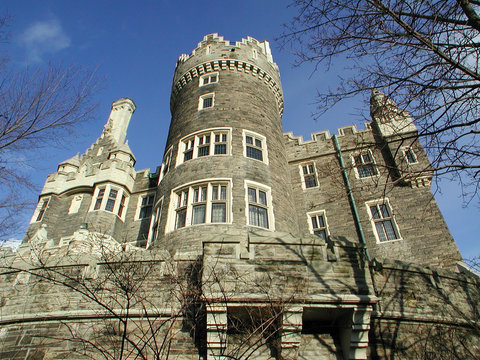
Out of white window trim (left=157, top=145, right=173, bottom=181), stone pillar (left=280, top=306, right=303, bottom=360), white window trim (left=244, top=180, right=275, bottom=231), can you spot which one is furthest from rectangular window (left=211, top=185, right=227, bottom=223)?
stone pillar (left=280, top=306, right=303, bottom=360)

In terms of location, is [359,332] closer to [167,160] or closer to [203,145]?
[203,145]

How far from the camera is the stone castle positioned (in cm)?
661

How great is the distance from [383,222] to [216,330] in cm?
1006

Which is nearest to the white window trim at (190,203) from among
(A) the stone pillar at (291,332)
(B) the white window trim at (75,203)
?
(A) the stone pillar at (291,332)

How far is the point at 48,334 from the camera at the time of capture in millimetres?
7457

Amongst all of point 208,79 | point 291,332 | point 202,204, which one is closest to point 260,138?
point 202,204

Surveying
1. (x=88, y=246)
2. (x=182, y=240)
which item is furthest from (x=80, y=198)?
(x=182, y=240)

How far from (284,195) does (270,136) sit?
331 cm

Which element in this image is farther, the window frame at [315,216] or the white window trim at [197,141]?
the window frame at [315,216]

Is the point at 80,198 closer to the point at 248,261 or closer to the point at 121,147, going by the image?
the point at 121,147

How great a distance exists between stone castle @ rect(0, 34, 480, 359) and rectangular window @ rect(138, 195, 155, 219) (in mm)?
129

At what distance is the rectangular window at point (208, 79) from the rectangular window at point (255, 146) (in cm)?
464

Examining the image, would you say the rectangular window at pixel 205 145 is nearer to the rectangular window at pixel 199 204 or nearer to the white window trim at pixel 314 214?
the rectangular window at pixel 199 204

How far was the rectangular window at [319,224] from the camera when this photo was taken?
1409cm
